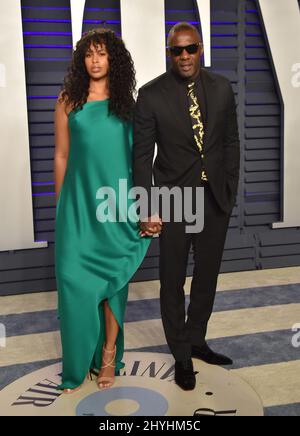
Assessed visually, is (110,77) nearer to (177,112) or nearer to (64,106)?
(64,106)

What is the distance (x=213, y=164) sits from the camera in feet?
7.63

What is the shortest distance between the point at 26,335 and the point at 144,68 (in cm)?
216

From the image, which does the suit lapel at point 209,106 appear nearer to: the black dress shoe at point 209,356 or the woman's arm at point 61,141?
the woman's arm at point 61,141

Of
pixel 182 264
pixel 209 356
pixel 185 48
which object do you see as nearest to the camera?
pixel 185 48

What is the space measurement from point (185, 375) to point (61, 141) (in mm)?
1197

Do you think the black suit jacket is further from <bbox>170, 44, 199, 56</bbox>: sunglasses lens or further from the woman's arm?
the woman's arm

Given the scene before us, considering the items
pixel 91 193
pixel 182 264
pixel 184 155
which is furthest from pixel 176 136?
pixel 182 264

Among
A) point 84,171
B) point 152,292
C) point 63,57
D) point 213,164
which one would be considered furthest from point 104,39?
point 152,292

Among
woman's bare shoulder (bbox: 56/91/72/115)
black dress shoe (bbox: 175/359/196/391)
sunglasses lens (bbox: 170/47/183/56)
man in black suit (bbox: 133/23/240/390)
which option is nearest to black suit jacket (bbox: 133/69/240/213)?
man in black suit (bbox: 133/23/240/390)

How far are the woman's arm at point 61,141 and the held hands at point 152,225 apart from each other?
0.42m

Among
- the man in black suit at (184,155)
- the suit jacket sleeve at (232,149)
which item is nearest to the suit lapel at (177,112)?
the man in black suit at (184,155)

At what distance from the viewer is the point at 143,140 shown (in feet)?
7.27

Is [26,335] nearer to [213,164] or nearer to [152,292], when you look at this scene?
[152,292]

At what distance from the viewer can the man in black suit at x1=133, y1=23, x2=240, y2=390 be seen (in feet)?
7.31
